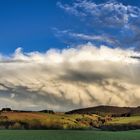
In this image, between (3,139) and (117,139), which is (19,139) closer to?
(3,139)

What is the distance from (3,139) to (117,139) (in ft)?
124

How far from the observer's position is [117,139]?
14225 centimetres

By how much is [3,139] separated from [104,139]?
111 feet

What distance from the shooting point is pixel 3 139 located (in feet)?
451

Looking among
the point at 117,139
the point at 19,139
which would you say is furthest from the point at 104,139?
the point at 19,139

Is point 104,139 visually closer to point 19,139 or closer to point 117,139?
point 117,139

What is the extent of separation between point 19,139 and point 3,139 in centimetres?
582

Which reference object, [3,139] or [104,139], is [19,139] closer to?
[3,139]

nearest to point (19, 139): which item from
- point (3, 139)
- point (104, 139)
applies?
point (3, 139)

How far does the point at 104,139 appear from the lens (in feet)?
472

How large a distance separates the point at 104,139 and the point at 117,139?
4.58m

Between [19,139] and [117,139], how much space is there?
107 feet
